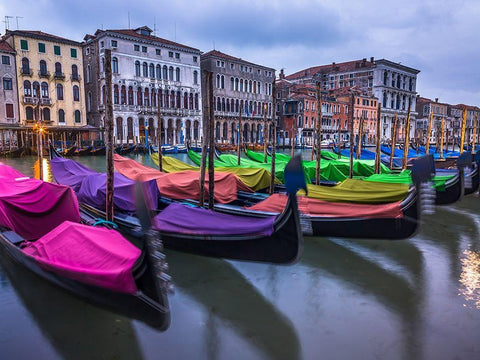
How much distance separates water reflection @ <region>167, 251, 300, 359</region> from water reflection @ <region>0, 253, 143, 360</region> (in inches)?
21.8

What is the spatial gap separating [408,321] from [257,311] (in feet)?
4.57

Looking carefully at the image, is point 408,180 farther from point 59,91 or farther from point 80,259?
point 59,91

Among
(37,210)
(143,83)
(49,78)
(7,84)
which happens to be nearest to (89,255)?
(37,210)

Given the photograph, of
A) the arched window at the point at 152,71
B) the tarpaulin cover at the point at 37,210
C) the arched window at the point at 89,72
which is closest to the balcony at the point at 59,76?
the arched window at the point at 89,72

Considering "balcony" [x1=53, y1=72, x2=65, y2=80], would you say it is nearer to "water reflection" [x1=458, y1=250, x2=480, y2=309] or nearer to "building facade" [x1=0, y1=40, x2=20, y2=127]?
"building facade" [x1=0, y1=40, x2=20, y2=127]

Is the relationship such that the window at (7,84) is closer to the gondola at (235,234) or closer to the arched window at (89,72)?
the arched window at (89,72)

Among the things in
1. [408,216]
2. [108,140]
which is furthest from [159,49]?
[408,216]

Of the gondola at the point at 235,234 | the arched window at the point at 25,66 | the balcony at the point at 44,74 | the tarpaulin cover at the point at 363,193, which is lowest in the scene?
Result: the gondola at the point at 235,234

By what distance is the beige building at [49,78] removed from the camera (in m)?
22.5

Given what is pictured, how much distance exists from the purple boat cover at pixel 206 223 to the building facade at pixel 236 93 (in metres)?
26.3

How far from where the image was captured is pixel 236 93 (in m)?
32.8

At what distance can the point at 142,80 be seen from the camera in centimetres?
2703

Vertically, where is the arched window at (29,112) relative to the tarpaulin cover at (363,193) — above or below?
above

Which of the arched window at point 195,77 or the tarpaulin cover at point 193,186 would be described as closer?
the tarpaulin cover at point 193,186
